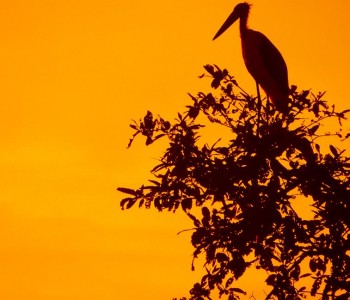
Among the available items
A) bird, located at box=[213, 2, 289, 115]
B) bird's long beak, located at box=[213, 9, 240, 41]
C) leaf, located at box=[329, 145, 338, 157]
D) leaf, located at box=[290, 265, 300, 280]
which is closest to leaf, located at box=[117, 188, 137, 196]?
leaf, located at box=[290, 265, 300, 280]

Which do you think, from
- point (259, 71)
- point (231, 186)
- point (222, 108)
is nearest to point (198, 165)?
point (231, 186)

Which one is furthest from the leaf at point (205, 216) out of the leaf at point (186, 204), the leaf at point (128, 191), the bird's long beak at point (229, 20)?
the bird's long beak at point (229, 20)

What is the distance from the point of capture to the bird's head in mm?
15195

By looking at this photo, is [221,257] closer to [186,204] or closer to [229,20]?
[186,204]

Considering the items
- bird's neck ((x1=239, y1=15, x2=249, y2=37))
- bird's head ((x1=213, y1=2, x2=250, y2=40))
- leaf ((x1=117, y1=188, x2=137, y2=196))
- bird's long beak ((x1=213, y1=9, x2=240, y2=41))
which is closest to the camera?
leaf ((x1=117, y1=188, x2=137, y2=196))

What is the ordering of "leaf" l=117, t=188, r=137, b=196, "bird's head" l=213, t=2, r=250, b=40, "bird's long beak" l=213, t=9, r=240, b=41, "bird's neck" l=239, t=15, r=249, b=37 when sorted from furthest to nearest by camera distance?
"bird's long beak" l=213, t=9, r=240, b=41, "bird's head" l=213, t=2, r=250, b=40, "bird's neck" l=239, t=15, r=249, b=37, "leaf" l=117, t=188, r=137, b=196

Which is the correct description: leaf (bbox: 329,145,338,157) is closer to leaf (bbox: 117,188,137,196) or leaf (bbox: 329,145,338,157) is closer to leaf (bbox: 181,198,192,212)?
leaf (bbox: 181,198,192,212)

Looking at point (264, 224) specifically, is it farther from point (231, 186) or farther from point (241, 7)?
point (241, 7)

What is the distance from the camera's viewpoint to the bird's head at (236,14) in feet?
49.9

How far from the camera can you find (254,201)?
7.23 m

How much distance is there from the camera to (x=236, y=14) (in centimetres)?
1534

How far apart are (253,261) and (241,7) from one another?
8642 millimetres

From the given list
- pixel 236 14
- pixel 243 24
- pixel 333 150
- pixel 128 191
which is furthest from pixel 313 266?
pixel 236 14

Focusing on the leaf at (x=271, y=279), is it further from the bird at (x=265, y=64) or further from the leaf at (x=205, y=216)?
the bird at (x=265, y=64)
